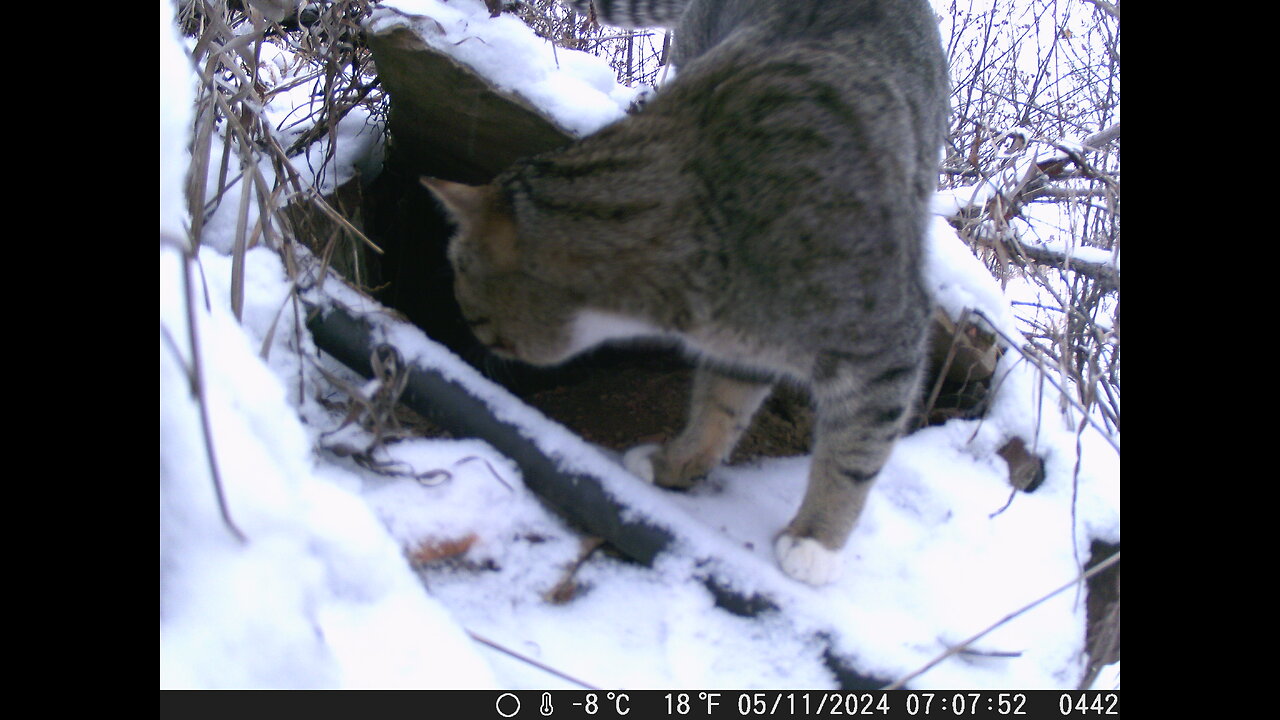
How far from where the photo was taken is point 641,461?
6.39 ft

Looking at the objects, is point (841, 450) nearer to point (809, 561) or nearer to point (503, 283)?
point (809, 561)

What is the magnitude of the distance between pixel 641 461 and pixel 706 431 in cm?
18

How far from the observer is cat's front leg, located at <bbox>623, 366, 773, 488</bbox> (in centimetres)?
196

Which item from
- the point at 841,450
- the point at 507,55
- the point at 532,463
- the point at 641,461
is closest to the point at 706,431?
the point at 641,461

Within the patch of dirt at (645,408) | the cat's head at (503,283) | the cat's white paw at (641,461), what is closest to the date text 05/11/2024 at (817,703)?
the cat's white paw at (641,461)

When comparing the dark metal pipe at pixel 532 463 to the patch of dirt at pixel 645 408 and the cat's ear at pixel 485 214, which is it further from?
the patch of dirt at pixel 645 408

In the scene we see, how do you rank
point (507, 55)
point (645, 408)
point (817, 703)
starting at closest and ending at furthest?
point (817, 703), point (507, 55), point (645, 408)

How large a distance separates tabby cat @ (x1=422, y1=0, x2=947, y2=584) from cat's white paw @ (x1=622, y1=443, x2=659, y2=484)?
1.14 ft

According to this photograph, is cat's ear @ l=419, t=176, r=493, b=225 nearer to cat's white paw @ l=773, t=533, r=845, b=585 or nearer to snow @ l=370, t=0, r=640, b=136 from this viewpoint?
snow @ l=370, t=0, r=640, b=136

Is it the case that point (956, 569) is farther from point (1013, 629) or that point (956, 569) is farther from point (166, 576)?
point (166, 576)

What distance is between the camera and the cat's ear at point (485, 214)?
1.62 meters

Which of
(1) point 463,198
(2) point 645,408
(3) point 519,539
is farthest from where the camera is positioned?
(2) point 645,408

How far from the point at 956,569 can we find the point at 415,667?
122 cm
